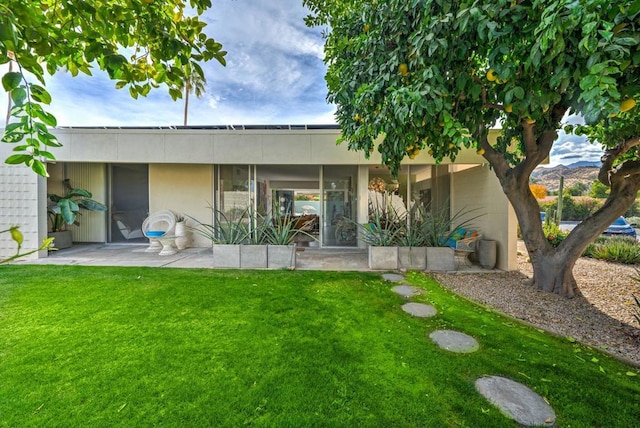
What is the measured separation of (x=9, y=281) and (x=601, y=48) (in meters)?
8.49

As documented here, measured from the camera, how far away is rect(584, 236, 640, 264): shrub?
22.3ft

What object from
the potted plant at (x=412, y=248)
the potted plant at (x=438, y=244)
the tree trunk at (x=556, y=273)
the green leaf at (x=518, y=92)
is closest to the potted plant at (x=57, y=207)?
the potted plant at (x=412, y=248)

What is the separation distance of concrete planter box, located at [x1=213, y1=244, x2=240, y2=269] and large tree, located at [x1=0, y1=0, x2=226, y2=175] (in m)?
4.13

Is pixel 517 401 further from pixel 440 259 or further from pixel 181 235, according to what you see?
pixel 181 235

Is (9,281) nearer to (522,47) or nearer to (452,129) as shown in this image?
(452,129)

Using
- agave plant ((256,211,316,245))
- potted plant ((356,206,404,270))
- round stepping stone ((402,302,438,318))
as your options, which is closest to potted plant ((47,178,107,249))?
agave plant ((256,211,316,245))

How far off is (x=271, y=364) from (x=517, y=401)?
2.07 meters

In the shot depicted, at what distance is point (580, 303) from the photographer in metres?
4.14

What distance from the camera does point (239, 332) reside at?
3158 millimetres

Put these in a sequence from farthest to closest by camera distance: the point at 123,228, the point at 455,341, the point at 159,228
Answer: the point at 123,228 → the point at 159,228 → the point at 455,341

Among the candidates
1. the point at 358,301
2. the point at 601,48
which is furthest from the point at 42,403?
the point at 601,48

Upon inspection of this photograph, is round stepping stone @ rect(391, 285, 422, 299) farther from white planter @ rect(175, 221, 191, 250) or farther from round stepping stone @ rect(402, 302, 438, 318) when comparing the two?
white planter @ rect(175, 221, 191, 250)

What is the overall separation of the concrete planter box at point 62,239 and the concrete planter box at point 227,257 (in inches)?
217

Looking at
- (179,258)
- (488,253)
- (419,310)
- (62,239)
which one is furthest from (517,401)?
(62,239)
